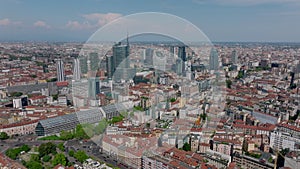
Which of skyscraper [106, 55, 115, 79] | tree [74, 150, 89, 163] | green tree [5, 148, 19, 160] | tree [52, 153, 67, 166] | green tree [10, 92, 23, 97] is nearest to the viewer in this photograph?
skyscraper [106, 55, 115, 79]

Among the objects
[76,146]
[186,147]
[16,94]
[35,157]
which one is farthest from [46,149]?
[16,94]

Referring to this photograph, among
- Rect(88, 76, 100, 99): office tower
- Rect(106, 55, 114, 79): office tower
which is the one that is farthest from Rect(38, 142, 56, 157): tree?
Rect(106, 55, 114, 79): office tower

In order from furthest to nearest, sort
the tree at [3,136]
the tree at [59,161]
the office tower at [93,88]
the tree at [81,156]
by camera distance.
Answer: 1. the tree at [3,136]
2. the office tower at [93,88]
3. the tree at [81,156]
4. the tree at [59,161]

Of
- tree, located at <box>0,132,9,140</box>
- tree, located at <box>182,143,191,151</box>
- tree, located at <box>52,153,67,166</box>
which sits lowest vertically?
tree, located at <box>0,132,9,140</box>

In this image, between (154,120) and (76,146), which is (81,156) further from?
(154,120)

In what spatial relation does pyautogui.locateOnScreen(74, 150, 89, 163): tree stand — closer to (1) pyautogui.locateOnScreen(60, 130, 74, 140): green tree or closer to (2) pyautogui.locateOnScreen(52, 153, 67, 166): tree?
(2) pyautogui.locateOnScreen(52, 153, 67, 166): tree

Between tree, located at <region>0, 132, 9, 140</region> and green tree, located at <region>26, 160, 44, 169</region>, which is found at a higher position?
green tree, located at <region>26, 160, 44, 169</region>

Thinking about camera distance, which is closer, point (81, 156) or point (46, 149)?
point (81, 156)

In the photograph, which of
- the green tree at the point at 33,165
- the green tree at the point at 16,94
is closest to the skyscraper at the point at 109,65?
the green tree at the point at 33,165

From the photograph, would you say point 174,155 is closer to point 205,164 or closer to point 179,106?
point 205,164

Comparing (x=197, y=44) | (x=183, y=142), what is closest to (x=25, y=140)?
(x=183, y=142)

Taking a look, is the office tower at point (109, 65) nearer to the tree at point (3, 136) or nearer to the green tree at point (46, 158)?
the green tree at point (46, 158)
